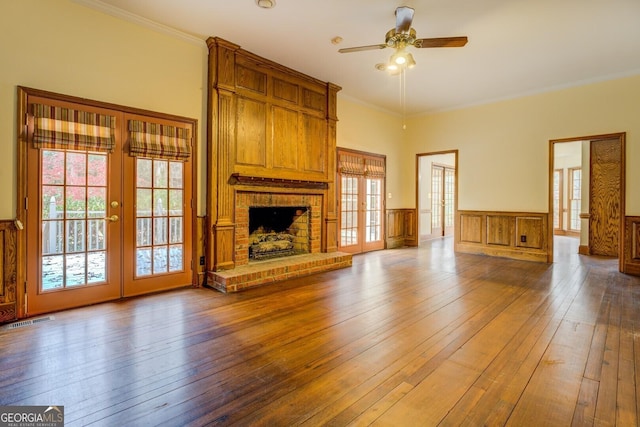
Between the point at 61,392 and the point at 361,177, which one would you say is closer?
the point at 61,392

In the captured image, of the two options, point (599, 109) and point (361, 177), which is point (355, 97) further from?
point (599, 109)

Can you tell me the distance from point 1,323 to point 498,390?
4.18 metres

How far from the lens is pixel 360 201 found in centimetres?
681

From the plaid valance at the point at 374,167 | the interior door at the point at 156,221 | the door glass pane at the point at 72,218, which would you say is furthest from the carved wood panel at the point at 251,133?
the plaid valance at the point at 374,167

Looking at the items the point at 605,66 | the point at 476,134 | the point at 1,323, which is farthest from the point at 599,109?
the point at 1,323

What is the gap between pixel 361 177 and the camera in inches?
268

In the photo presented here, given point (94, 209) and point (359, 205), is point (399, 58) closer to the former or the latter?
point (359, 205)

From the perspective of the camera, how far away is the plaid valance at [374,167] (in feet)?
22.6

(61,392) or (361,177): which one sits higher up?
(361,177)

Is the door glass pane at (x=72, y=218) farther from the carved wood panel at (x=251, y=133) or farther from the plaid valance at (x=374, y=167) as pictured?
the plaid valance at (x=374, y=167)

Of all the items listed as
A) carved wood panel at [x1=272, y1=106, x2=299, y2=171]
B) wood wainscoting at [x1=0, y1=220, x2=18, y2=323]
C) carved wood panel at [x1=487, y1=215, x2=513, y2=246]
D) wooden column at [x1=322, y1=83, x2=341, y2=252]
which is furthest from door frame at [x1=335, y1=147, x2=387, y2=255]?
wood wainscoting at [x1=0, y1=220, x2=18, y2=323]

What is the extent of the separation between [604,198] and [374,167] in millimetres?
4928

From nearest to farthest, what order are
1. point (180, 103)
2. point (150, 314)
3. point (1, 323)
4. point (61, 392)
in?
point (61, 392) → point (1, 323) → point (150, 314) → point (180, 103)

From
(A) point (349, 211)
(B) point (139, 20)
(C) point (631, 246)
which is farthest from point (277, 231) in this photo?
(C) point (631, 246)
